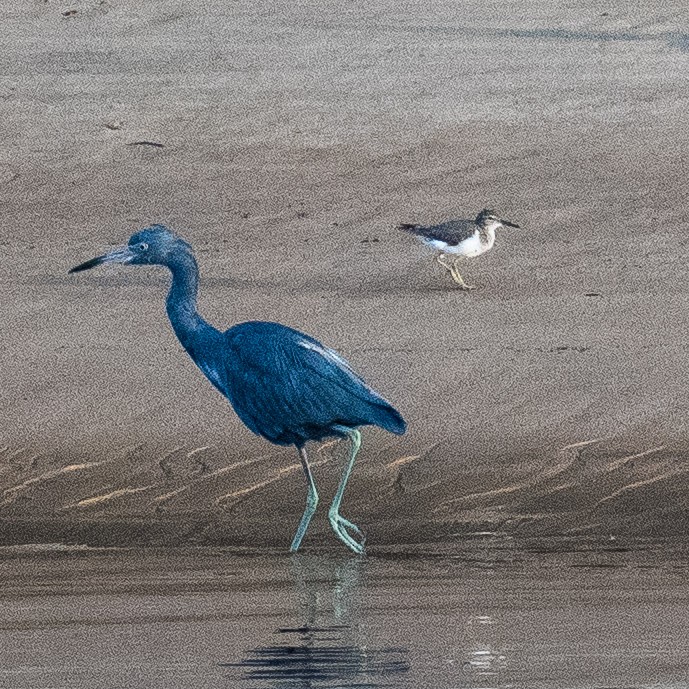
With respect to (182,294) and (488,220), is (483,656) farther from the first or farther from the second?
(488,220)

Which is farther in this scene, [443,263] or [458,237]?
[443,263]

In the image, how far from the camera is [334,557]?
354 inches

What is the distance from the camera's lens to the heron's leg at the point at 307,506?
30.0 feet

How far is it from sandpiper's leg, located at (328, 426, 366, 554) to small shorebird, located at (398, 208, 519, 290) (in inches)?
157

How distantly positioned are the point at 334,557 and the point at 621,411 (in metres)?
2.45

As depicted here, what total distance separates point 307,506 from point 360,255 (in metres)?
5.15

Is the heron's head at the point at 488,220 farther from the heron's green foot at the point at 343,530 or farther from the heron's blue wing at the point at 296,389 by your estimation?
the heron's green foot at the point at 343,530

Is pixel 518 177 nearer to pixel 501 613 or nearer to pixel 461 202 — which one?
pixel 461 202

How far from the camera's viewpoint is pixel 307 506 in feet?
30.5

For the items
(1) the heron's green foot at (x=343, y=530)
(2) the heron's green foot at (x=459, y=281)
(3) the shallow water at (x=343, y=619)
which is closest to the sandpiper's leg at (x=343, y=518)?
(1) the heron's green foot at (x=343, y=530)

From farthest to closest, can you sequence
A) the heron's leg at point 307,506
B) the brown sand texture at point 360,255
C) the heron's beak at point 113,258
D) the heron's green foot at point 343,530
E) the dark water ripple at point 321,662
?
the brown sand texture at point 360,255 < the heron's beak at point 113,258 < the heron's leg at point 307,506 < the heron's green foot at point 343,530 < the dark water ripple at point 321,662

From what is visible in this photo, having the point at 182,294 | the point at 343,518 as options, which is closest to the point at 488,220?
the point at 182,294

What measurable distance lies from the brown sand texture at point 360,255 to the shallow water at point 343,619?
69 cm

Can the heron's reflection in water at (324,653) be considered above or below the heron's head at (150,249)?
below
